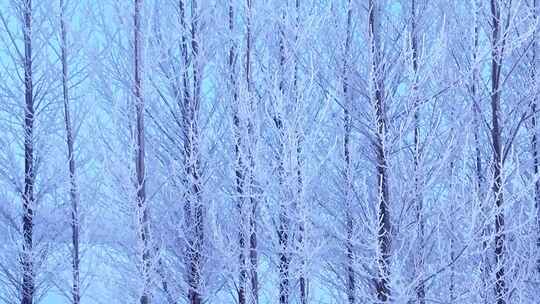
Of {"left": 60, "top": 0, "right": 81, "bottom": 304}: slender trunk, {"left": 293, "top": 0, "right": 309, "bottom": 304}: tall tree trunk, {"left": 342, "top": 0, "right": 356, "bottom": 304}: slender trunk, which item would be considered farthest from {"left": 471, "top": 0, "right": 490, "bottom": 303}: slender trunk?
{"left": 60, "top": 0, "right": 81, "bottom": 304}: slender trunk

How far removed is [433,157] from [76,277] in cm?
488

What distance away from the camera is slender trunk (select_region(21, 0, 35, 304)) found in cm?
723

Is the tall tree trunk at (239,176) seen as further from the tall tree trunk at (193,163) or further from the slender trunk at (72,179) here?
the slender trunk at (72,179)

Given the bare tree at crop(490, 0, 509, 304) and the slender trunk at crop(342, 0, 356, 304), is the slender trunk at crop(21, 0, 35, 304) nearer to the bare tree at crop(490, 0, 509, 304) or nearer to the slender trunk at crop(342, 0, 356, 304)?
the slender trunk at crop(342, 0, 356, 304)

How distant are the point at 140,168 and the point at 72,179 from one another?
1.89m

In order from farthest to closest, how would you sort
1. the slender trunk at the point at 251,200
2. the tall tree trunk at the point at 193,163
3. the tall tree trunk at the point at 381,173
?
1. the tall tree trunk at the point at 193,163
2. the slender trunk at the point at 251,200
3. the tall tree trunk at the point at 381,173

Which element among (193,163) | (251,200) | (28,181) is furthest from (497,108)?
(28,181)

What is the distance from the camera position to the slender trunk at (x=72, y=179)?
731cm

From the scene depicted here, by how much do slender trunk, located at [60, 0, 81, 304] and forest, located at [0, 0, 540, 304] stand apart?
0.03 m

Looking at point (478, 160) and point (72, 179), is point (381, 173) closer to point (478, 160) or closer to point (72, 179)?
point (478, 160)

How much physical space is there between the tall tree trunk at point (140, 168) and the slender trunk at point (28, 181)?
6.24 ft

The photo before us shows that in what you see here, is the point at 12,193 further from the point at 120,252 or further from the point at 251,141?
the point at 251,141

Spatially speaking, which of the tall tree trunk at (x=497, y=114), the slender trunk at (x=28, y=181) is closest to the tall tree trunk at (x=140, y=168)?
the slender trunk at (x=28, y=181)

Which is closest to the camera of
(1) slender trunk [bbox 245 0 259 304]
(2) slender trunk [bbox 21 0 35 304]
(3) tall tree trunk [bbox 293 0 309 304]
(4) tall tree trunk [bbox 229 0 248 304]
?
(3) tall tree trunk [bbox 293 0 309 304]
